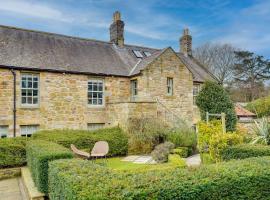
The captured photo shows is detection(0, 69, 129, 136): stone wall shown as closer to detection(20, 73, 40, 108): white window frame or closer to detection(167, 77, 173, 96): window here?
detection(20, 73, 40, 108): white window frame

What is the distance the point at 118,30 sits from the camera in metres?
20.9

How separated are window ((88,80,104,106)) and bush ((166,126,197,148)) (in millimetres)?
5567

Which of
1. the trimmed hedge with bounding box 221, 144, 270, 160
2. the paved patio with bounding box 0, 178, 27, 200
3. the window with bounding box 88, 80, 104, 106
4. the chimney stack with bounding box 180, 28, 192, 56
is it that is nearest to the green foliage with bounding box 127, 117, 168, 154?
the window with bounding box 88, 80, 104, 106

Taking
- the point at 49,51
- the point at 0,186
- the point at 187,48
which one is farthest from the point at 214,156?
the point at 187,48

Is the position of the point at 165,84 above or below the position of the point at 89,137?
above

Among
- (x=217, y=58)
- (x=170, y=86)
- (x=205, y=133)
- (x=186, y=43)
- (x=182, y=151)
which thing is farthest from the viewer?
(x=217, y=58)

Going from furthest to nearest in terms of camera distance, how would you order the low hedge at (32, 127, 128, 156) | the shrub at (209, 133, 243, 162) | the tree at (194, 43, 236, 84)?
the tree at (194, 43, 236, 84) → the low hedge at (32, 127, 128, 156) → the shrub at (209, 133, 243, 162)

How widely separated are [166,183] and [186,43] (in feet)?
73.9

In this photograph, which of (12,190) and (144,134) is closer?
(12,190)

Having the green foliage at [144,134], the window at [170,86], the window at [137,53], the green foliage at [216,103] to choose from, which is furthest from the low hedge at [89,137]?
the window at [137,53]

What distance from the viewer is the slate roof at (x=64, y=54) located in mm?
15289

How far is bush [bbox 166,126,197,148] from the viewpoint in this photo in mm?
13622

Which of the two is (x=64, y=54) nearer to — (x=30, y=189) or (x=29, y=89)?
(x=29, y=89)

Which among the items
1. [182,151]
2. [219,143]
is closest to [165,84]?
[182,151]
